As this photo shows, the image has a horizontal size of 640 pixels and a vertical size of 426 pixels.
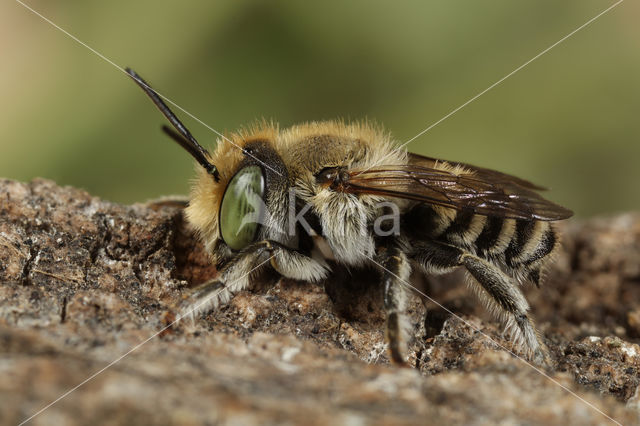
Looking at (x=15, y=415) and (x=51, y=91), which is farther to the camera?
(x=51, y=91)

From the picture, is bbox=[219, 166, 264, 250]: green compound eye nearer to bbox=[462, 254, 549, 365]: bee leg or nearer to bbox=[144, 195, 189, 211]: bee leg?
bbox=[144, 195, 189, 211]: bee leg

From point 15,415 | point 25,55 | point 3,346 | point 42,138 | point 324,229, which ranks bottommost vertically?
point 15,415

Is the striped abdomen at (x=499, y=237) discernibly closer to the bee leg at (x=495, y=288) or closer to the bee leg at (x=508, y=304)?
the bee leg at (x=495, y=288)

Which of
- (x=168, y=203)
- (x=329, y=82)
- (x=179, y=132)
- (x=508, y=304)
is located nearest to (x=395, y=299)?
(x=508, y=304)

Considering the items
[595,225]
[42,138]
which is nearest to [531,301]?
[595,225]

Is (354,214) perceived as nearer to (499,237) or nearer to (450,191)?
(450,191)

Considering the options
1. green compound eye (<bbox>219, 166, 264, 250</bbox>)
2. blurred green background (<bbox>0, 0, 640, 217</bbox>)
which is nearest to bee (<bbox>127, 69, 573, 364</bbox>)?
green compound eye (<bbox>219, 166, 264, 250</bbox>)

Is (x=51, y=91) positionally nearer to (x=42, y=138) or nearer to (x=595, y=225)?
(x=42, y=138)
